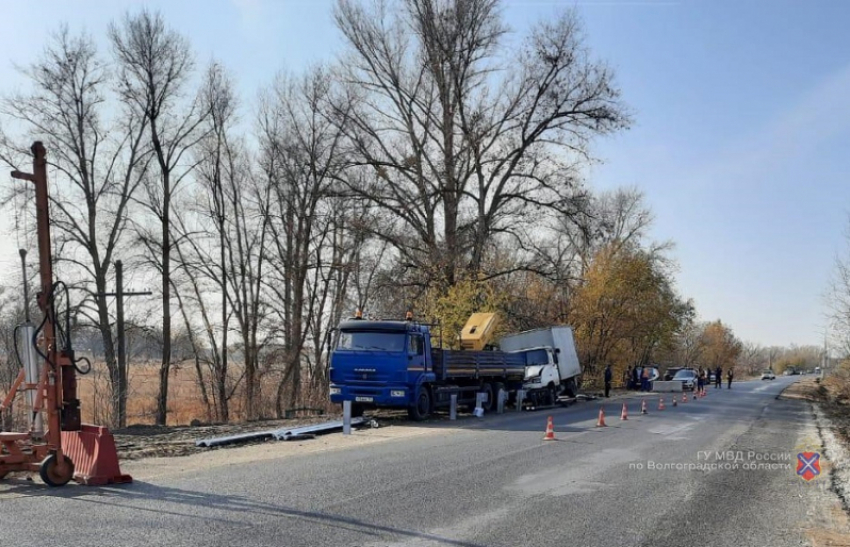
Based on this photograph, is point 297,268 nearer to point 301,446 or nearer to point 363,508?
point 301,446

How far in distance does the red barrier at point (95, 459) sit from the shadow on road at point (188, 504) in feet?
0.59

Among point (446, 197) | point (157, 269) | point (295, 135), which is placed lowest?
point (157, 269)

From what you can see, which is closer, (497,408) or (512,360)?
(497,408)

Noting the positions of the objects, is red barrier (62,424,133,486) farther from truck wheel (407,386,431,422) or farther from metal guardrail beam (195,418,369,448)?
truck wheel (407,386,431,422)

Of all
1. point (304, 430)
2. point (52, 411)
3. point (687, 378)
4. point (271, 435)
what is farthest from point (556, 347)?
point (52, 411)

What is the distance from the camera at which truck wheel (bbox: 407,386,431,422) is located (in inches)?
839

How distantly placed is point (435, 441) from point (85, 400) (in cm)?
2217

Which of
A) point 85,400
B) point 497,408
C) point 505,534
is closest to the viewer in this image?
point 505,534

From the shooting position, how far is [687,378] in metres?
50.9

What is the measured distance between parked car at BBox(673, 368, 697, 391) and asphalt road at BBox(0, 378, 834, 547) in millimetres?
36609

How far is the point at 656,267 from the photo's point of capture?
6550cm

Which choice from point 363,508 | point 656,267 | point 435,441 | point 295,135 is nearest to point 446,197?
point 295,135

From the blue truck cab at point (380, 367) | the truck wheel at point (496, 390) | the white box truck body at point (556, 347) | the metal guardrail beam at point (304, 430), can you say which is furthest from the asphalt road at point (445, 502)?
the white box truck body at point (556, 347)

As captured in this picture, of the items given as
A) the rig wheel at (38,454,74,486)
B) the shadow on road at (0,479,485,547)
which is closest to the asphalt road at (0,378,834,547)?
the shadow on road at (0,479,485,547)
